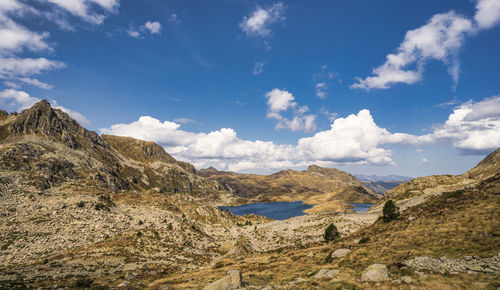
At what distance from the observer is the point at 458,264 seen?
75.0ft

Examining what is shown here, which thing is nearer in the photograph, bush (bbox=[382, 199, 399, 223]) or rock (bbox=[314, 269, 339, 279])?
rock (bbox=[314, 269, 339, 279])

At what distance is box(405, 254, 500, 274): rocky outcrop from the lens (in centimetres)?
2091

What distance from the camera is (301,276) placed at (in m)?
31.4

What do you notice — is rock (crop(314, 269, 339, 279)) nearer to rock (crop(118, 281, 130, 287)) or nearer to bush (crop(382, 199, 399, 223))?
rock (crop(118, 281, 130, 287))

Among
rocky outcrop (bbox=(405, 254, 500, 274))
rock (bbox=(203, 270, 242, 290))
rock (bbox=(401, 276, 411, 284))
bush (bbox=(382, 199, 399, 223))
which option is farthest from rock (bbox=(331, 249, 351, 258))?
bush (bbox=(382, 199, 399, 223))

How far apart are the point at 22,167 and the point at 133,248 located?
10094cm

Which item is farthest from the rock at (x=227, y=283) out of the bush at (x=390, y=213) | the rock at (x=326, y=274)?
the bush at (x=390, y=213)

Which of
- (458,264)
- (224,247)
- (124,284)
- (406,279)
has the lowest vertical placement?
(224,247)

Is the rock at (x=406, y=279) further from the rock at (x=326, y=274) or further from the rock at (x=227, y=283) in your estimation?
the rock at (x=227, y=283)

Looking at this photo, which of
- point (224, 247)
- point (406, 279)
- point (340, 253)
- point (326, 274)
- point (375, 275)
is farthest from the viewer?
point (224, 247)

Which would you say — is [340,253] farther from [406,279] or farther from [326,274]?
[406,279]

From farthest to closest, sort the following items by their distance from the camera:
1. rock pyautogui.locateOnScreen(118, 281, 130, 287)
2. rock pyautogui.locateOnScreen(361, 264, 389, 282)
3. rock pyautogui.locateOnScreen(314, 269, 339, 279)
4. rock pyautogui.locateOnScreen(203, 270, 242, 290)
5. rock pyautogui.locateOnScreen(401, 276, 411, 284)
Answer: rock pyautogui.locateOnScreen(118, 281, 130, 287), rock pyautogui.locateOnScreen(314, 269, 339, 279), rock pyautogui.locateOnScreen(203, 270, 242, 290), rock pyautogui.locateOnScreen(361, 264, 389, 282), rock pyautogui.locateOnScreen(401, 276, 411, 284)

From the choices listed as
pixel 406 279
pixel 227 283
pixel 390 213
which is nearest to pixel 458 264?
pixel 406 279

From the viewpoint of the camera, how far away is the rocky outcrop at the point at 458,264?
823 inches
